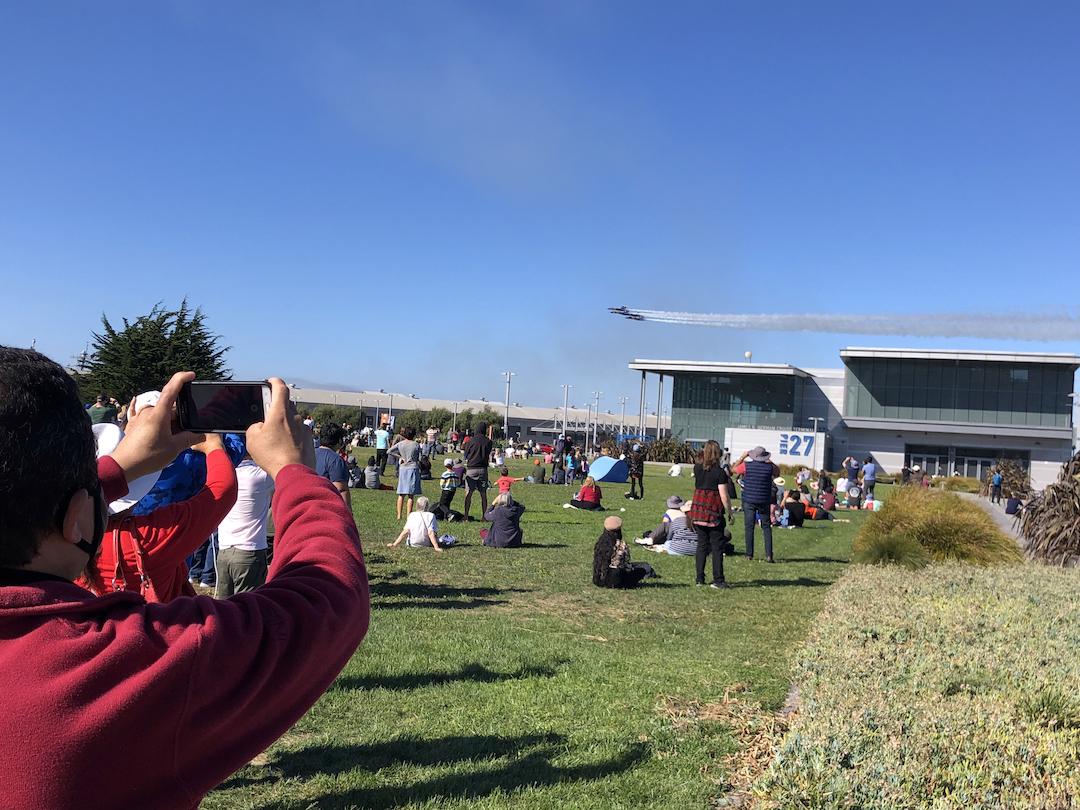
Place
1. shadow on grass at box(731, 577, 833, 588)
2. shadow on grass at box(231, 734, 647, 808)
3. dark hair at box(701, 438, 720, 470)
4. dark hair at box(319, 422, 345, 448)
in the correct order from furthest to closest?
shadow on grass at box(731, 577, 833, 588)
dark hair at box(701, 438, 720, 470)
dark hair at box(319, 422, 345, 448)
shadow on grass at box(231, 734, 647, 808)

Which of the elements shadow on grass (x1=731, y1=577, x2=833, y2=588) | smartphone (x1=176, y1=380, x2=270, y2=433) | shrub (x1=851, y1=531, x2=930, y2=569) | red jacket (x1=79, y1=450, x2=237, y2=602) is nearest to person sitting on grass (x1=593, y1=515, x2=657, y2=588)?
shadow on grass (x1=731, y1=577, x2=833, y2=588)

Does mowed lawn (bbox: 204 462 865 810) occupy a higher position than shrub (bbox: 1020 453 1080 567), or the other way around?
shrub (bbox: 1020 453 1080 567)

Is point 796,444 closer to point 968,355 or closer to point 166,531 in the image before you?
point 968,355

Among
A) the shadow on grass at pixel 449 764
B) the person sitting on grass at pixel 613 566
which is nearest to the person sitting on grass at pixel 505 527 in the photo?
the person sitting on grass at pixel 613 566

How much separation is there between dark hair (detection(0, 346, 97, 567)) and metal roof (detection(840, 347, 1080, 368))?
214 ft

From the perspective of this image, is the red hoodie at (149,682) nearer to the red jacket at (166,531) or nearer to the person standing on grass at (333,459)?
the red jacket at (166,531)

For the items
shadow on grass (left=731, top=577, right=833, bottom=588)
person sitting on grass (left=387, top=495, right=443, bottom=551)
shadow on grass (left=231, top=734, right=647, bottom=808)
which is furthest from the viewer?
person sitting on grass (left=387, top=495, right=443, bottom=551)

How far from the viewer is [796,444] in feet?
166

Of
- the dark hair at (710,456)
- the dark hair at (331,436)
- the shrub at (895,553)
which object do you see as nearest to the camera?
the dark hair at (331,436)

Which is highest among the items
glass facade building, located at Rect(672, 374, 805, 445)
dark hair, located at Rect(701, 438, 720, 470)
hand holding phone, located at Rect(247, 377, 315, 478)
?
glass facade building, located at Rect(672, 374, 805, 445)

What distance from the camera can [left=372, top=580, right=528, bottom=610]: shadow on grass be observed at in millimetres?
8930

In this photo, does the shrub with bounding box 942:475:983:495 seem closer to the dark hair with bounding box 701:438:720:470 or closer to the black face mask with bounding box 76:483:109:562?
the dark hair with bounding box 701:438:720:470

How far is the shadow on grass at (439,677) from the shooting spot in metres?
6.04

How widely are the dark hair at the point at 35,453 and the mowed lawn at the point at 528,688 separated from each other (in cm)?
338
